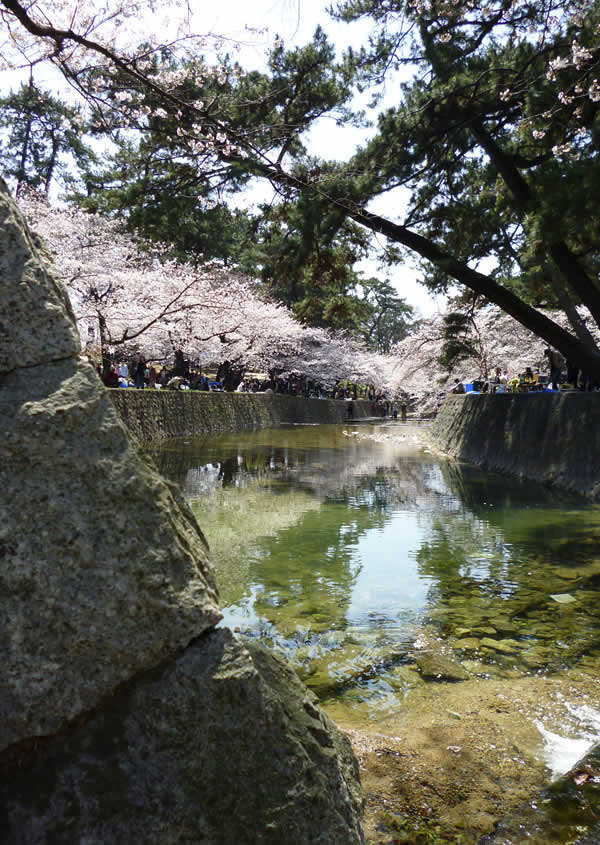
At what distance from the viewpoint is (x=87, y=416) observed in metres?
1.33

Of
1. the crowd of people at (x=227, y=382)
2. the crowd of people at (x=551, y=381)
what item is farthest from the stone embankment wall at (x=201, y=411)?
the crowd of people at (x=551, y=381)

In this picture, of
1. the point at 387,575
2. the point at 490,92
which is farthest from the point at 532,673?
the point at 490,92

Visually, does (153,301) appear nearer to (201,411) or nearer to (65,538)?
(201,411)

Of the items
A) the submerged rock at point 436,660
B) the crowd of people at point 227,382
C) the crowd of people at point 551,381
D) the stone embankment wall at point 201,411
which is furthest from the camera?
the crowd of people at point 227,382

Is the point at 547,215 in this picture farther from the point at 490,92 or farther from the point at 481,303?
the point at 481,303

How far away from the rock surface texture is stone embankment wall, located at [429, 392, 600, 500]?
859 centimetres

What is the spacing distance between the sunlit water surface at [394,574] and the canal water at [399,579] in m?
0.01

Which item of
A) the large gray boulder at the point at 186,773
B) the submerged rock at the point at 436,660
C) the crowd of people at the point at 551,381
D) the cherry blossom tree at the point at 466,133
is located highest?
the cherry blossom tree at the point at 466,133

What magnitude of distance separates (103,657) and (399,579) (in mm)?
4137

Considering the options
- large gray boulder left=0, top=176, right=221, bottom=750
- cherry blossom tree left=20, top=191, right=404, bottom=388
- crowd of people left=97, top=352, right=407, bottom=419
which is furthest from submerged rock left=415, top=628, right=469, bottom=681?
crowd of people left=97, top=352, right=407, bottom=419

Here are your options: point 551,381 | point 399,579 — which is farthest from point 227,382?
point 399,579

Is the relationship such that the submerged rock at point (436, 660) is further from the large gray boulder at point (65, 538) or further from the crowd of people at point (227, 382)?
the crowd of people at point (227, 382)

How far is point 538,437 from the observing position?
11.0m

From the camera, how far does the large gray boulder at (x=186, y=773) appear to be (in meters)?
1.18
